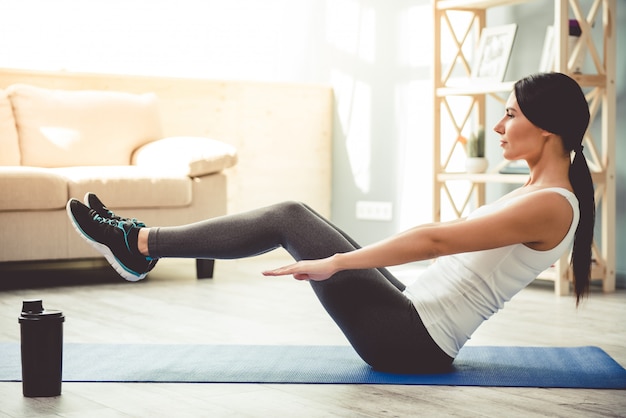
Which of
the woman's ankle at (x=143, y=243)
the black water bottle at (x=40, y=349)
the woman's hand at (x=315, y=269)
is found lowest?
the black water bottle at (x=40, y=349)

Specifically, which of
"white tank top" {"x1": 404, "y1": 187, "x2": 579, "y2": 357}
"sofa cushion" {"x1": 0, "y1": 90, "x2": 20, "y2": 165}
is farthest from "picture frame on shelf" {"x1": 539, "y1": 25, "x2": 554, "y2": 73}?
"sofa cushion" {"x1": 0, "y1": 90, "x2": 20, "y2": 165}

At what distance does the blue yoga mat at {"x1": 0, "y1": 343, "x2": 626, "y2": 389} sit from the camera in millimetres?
2188

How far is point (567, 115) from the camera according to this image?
6.56ft

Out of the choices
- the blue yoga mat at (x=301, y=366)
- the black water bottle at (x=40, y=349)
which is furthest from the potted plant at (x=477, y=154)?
the black water bottle at (x=40, y=349)

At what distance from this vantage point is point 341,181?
18.2ft

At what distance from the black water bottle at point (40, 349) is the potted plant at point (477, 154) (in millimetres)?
2649

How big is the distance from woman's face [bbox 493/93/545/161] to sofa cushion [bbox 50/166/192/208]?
2358mm

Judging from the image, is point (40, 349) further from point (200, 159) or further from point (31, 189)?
point (200, 159)

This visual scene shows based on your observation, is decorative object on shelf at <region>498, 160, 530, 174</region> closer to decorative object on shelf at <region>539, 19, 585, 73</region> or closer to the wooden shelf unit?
the wooden shelf unit

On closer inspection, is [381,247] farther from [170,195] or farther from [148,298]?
[170,195]

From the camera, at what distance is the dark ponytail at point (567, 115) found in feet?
6.52

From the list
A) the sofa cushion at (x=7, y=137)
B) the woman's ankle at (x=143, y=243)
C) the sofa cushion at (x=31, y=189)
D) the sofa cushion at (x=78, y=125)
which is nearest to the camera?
the woman's ankle at (x=143, y=243)

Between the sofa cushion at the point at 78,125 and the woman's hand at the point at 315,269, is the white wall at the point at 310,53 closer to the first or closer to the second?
the sofa cushion at the point at 78,125

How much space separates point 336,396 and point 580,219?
68cm
